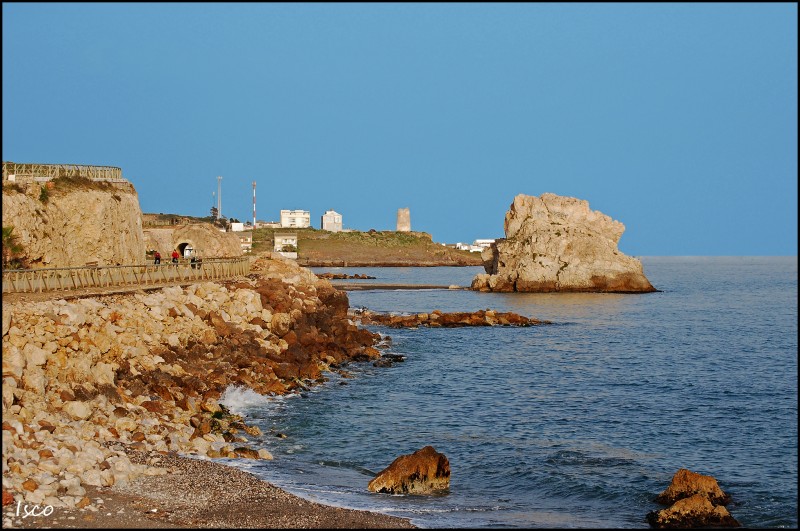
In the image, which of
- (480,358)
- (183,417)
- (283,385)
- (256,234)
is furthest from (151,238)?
(256,234)

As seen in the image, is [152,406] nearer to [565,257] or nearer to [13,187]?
[13,187]

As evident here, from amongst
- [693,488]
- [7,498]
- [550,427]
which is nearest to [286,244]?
[550,427]

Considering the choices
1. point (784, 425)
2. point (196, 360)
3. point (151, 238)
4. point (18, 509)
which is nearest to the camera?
point (18, 509)

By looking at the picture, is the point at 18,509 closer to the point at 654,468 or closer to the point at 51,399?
the point at 51,399

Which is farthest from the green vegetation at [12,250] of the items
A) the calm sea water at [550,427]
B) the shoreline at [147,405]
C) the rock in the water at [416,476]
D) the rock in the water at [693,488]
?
the rock in the water at [693,488]

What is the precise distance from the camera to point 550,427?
84.3 feet

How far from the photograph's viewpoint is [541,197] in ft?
328

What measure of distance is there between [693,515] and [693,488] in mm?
1367

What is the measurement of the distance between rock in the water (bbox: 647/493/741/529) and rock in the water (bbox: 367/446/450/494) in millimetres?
4607

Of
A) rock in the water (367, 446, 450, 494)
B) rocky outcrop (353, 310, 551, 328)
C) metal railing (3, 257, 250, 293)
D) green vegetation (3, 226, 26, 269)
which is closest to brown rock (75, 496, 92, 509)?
rock in the water (367, 446, 450, 494)

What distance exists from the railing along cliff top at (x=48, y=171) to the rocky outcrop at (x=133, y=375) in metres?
9.47

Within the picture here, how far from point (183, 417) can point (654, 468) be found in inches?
478

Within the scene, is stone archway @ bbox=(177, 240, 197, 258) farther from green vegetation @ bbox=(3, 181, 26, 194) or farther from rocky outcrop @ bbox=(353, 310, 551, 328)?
green vegetation @ bbox=(3, 181, 26, 194)

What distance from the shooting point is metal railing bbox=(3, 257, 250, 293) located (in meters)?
29.4
